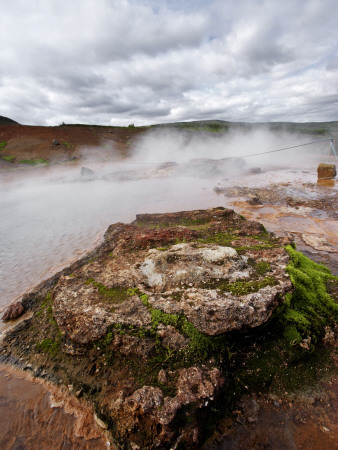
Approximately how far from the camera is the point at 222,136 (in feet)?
117

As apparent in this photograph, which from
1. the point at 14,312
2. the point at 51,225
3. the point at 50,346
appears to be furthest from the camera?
the point at 51,225

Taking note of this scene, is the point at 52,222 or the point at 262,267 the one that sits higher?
the point at 262,267

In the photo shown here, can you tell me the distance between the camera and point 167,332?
270 cm

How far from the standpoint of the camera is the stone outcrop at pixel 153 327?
218 centimetres

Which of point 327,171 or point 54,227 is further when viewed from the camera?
point 327,171

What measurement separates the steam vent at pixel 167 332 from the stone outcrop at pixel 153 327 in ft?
→ 0.04

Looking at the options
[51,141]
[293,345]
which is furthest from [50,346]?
[51,141]

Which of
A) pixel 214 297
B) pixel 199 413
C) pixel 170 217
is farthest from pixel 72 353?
pixel 170 217

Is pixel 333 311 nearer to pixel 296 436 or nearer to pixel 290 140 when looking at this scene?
pixel 296 436

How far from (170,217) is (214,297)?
353cm

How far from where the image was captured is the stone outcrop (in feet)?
7.16

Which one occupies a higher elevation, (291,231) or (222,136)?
(222,136)

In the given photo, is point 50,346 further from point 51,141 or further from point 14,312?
point 51,141

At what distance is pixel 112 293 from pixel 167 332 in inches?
40.4
